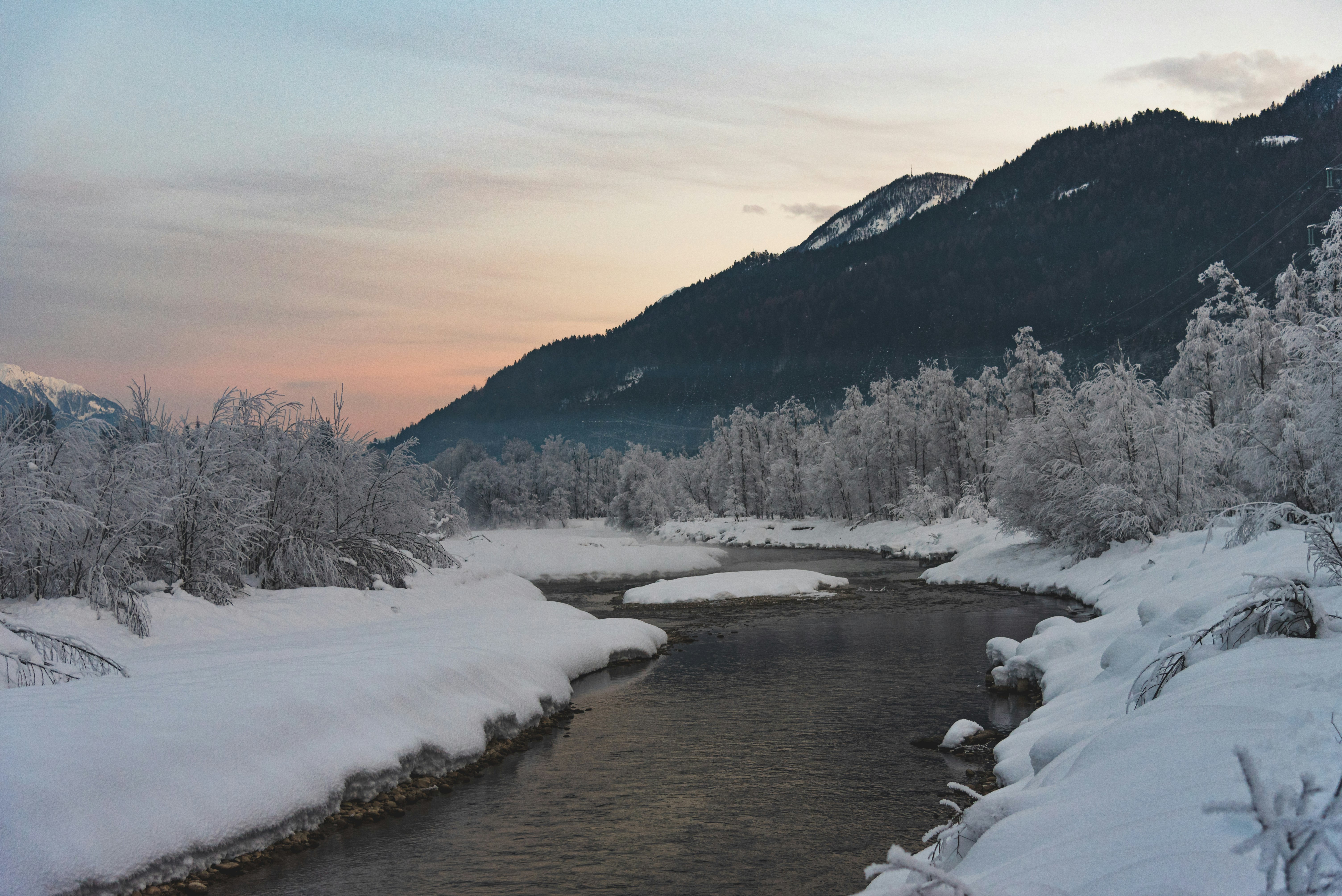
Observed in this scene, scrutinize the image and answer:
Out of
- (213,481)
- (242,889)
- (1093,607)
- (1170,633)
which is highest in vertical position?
(213,481)

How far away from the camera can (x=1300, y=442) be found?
24766 mm

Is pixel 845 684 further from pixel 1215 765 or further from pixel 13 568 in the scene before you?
pixel 13 568

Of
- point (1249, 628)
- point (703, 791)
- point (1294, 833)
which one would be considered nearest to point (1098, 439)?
point (703, 791)

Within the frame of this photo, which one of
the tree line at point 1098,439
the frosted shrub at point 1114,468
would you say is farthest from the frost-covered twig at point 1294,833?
the frosted shrub at point 1114,468

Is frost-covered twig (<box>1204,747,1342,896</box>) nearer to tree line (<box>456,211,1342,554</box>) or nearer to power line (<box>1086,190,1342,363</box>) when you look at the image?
tree line (<box>456,211,1342,554</box>)

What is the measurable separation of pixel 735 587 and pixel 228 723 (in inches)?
1034

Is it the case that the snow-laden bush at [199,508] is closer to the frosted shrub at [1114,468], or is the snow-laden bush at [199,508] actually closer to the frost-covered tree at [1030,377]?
the frosted shrub at [1114,468]

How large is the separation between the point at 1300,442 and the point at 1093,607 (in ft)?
24.0

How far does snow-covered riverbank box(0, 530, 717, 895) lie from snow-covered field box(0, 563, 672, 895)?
2 centimetres

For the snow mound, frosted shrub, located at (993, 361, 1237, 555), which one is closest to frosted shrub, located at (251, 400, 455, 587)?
the snow mound

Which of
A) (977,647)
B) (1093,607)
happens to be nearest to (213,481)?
(977,647)

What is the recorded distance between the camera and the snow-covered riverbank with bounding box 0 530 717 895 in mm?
8570

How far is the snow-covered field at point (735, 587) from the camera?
35.0 m

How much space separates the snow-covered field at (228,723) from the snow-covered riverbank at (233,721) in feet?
0.08
